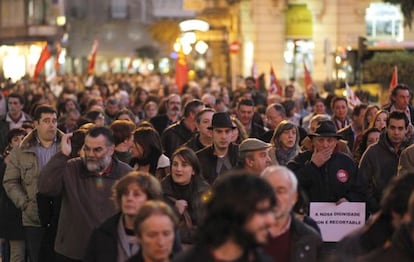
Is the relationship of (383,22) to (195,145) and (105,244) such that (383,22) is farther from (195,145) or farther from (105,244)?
(105,244)

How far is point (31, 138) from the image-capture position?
14.0 meters

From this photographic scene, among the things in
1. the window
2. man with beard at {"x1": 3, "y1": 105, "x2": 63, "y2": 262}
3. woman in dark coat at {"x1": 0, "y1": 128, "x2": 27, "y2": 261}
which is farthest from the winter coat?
the window

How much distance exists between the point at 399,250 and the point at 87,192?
408cm

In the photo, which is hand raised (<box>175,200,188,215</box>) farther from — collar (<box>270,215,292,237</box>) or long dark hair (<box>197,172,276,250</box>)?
long dark hair (<box>197,172,276,250</box>)

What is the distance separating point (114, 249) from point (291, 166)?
400cm

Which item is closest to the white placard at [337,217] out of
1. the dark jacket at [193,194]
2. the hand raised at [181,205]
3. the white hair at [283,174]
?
the dark jacket at [193,194]

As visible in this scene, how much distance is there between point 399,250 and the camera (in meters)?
7.66

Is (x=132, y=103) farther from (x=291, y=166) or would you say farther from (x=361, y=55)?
(x=291, y=166)

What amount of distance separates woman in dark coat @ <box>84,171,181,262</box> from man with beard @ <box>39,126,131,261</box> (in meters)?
1.69

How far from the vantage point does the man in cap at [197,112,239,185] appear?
46.1 feet

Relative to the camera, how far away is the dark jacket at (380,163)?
552 inches

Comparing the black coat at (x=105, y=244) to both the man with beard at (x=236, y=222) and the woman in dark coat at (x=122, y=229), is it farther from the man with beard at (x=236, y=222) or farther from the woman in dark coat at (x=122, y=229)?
the man with beard at (x=236, y=222)

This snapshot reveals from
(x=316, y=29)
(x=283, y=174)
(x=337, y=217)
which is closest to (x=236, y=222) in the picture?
(x=283, y=174)

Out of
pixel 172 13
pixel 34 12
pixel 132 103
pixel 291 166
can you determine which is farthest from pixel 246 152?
pixel 172 13
